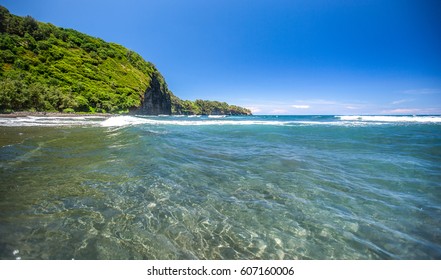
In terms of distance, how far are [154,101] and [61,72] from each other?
38.7m

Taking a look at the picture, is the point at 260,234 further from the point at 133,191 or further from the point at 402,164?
the point at 402,164

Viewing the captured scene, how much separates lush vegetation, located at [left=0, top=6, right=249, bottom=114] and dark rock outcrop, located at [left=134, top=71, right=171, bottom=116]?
3417 mm

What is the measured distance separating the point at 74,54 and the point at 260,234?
107m

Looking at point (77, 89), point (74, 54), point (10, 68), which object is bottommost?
point (77, 89)

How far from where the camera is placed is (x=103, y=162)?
24.6 feet

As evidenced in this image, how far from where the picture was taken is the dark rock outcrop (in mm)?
89550

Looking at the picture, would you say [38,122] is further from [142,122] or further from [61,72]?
[61,72]

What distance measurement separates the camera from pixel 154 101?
10044 centimetres

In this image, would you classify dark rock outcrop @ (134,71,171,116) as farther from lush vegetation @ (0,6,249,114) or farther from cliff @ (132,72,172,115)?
lush vegetation @ (0,6,249,114)

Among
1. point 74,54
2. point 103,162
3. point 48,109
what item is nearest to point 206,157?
point 103,162

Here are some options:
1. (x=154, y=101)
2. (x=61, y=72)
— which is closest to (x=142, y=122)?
(x=61, y=72)

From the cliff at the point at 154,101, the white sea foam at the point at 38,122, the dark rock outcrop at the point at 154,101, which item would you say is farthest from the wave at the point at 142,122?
the dark rock outcrop at the point at 154,101

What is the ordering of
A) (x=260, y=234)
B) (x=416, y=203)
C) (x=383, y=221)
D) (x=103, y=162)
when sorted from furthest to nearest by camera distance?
1. (x=103, y=162)
2. (x=416, y=203)
3. (x=383, y=221)
4. (x=260, y=234)

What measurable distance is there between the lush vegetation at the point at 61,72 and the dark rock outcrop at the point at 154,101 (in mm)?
3417
